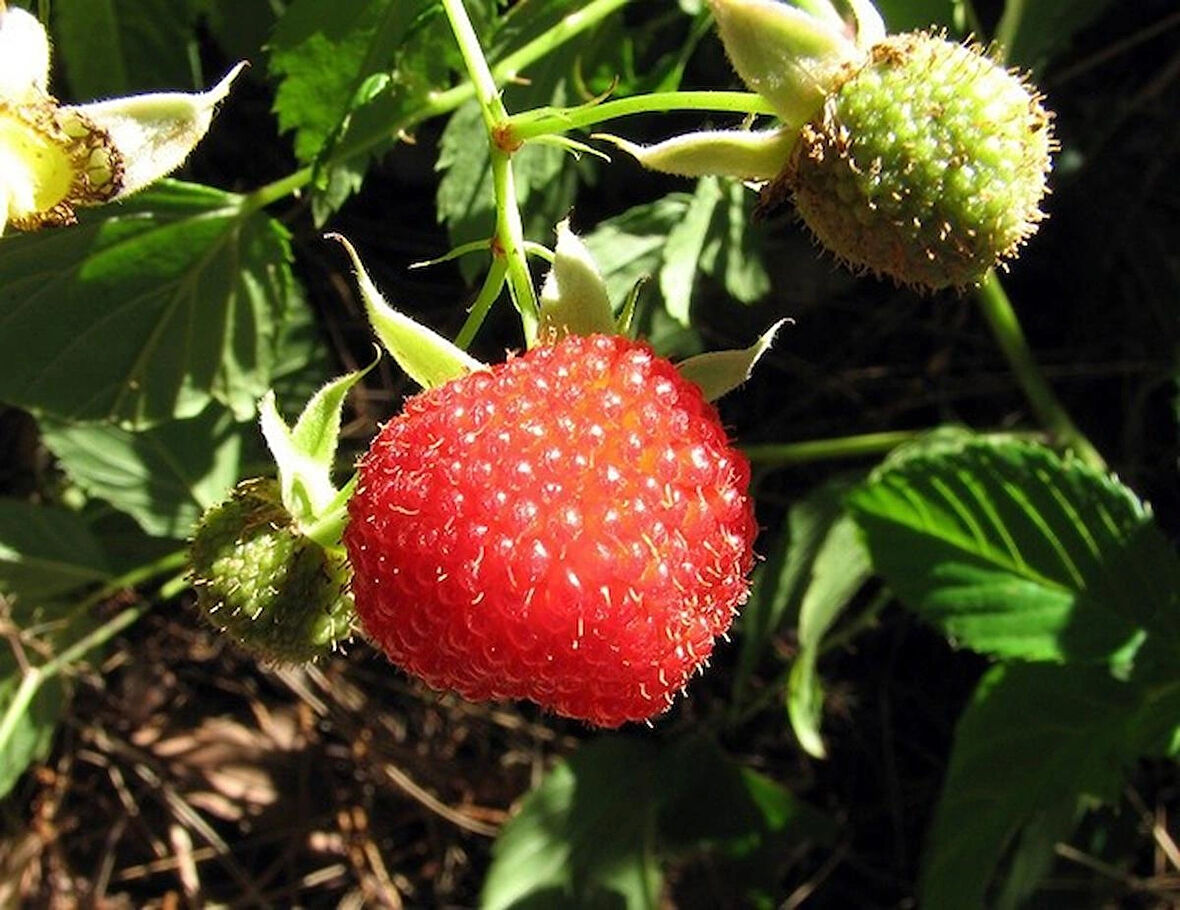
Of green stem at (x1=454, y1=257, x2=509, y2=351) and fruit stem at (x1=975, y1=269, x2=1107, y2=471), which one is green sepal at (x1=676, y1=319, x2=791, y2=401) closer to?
green stem at (x1=454, y1=257, x2=509, y2=351)

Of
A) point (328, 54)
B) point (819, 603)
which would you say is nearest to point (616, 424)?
point (328, 54)

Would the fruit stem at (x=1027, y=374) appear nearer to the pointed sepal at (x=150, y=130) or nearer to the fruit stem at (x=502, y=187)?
the fruit stem at (x=502, y=187)

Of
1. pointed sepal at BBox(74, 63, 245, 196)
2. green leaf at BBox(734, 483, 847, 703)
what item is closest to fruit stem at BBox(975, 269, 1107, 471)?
green leaf at BBox(734, 483, 847, 703)

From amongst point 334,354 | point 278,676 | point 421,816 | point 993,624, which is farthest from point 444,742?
point 993,624

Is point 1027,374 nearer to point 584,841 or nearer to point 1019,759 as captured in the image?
point 1019,759

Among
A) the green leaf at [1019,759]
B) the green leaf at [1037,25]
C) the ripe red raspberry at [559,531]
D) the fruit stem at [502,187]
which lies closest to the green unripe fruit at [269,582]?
the ripe red raspberry at [559,531]

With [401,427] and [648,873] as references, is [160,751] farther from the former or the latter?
[401,427]
